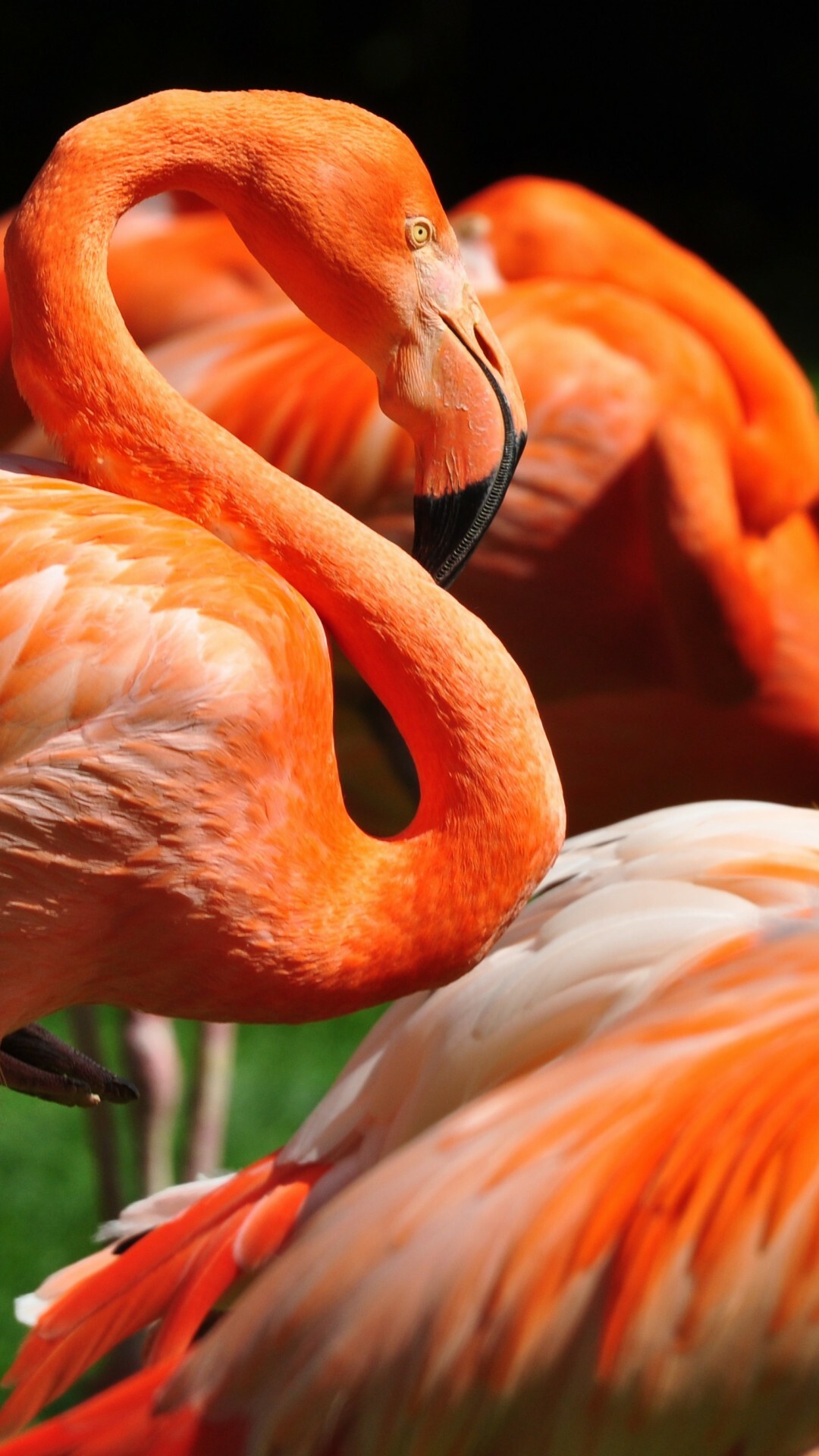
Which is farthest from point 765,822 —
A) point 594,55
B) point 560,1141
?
point 594,55

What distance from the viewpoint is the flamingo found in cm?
110

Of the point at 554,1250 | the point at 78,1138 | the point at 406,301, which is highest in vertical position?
the point at 406,301

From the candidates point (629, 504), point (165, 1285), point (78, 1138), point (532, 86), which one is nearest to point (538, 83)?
point (532, 86)

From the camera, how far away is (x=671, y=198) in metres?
8.20

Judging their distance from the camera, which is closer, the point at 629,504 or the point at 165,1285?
the point at 165,1285

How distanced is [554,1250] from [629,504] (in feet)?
4.66

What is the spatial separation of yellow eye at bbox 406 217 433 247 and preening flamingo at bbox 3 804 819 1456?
0.58 m

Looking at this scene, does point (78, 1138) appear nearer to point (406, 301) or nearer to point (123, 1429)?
point (123, 1429)

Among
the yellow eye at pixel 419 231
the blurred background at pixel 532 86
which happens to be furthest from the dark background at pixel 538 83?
the yellow eye at pixel 419 231

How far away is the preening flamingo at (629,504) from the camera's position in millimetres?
2355

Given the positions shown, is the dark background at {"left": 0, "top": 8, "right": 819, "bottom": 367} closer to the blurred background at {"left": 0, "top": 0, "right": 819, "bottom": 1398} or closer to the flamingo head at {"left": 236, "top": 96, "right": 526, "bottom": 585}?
the blurred background at {"left": 0, "top": 0, "right": 819, "bottom": 1398}

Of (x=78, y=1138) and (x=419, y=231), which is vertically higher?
(x=419, y=231)

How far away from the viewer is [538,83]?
862 cm

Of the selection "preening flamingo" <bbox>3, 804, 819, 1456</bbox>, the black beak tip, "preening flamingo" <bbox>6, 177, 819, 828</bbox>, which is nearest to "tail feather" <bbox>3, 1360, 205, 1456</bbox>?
"preening flamingo" <bbox>3, 804, 819, 1456</bbox>
